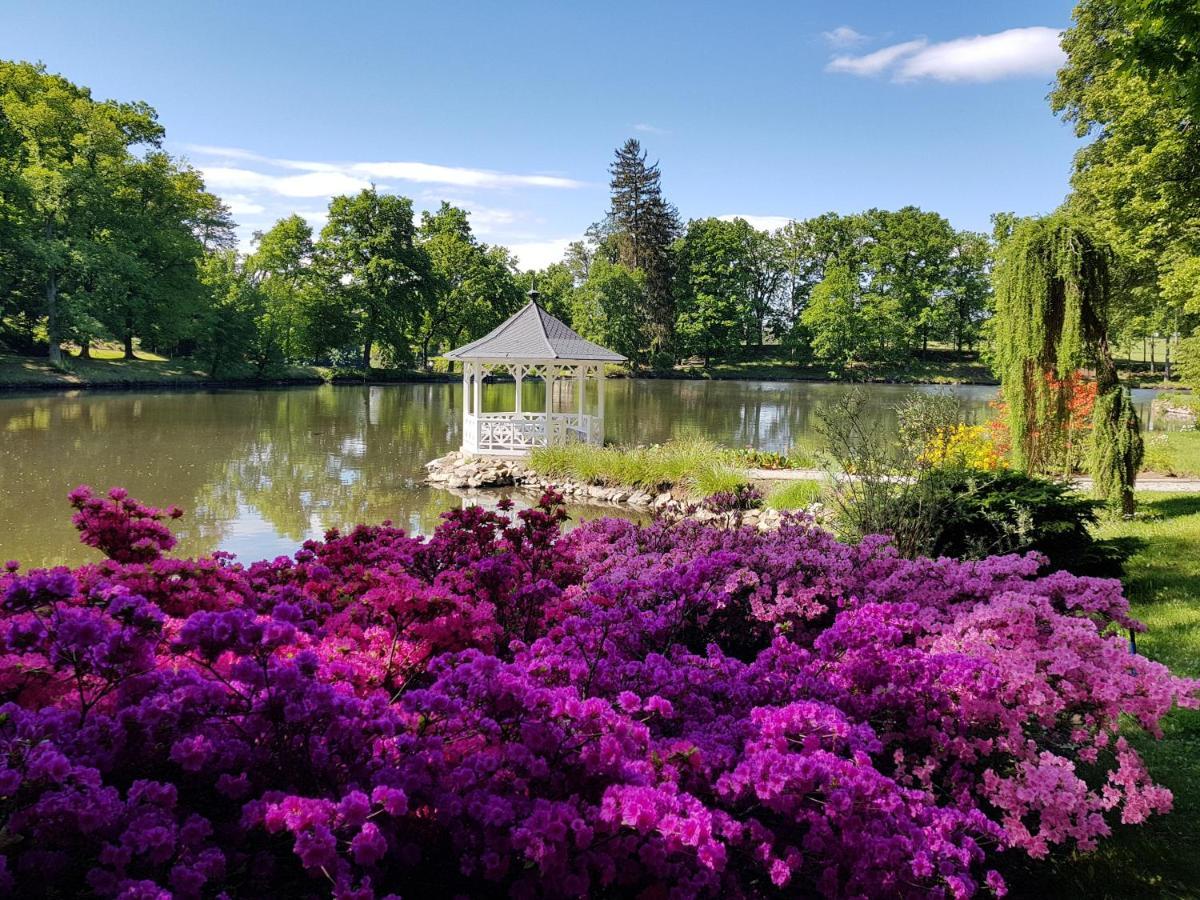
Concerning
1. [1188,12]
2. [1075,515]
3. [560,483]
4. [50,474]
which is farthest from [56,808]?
[50,474]

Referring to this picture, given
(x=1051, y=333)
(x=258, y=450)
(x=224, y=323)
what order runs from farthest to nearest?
(x=224, y=323), (x=258, y=450), (x=1051, y=333)

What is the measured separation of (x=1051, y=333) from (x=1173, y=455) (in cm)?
866

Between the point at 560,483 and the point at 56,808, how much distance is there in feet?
45.7

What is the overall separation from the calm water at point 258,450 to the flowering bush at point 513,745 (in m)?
5.68

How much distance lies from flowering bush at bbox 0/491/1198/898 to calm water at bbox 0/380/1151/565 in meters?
5.68

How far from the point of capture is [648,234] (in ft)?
194

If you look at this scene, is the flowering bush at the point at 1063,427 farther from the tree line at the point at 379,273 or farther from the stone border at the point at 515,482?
the tree line at the point at 379,273

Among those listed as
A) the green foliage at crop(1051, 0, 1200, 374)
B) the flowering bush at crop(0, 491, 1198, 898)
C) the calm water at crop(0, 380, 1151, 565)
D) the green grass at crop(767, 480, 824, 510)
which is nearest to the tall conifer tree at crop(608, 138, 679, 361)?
the calm water at crop(0, 380, 1151, 565)

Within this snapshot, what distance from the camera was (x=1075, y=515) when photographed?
6.19 metres

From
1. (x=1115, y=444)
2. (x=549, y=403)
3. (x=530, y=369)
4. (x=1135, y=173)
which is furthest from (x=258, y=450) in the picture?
(x=1135, y=173)

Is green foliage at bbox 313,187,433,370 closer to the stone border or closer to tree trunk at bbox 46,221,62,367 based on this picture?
tree trunk at bbox 46,221,62,367

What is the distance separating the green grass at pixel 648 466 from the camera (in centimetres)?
1350

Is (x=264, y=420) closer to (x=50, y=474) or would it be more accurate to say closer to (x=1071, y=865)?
(x=50, y=474)

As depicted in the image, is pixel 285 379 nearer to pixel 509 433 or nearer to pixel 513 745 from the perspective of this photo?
pixel 509 433
